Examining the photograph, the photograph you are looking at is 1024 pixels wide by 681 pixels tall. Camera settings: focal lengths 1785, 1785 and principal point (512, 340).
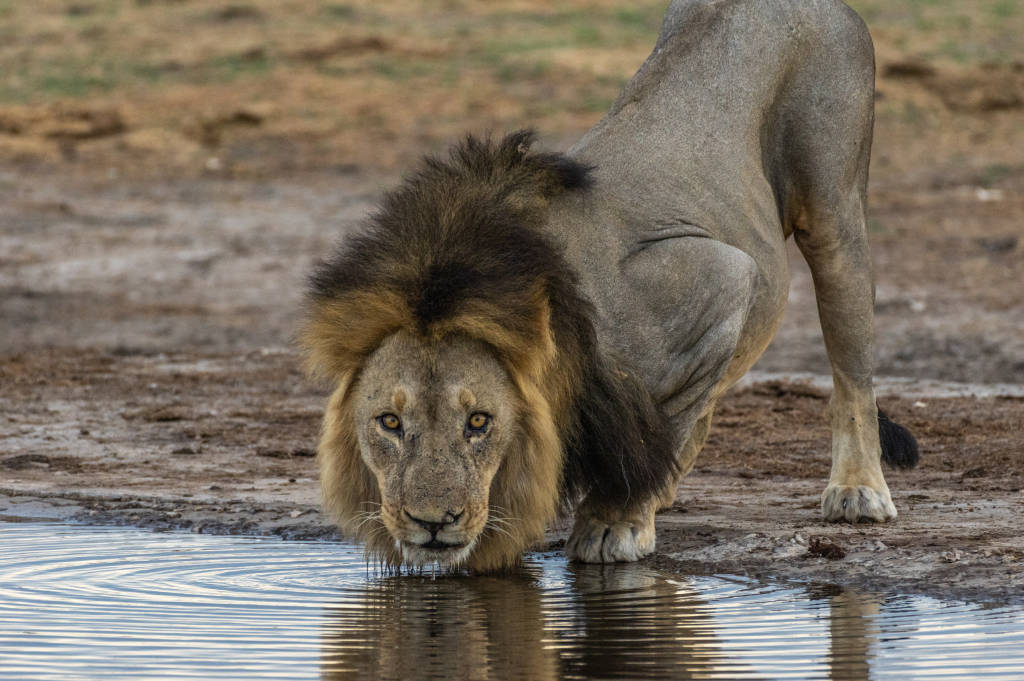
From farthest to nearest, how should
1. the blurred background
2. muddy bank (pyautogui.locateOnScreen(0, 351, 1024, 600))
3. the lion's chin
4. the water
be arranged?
the blurred background < muddy bank (pyautogui.locateOnScreen(0, 351, 1024, 600)) < the lion's chin < the water

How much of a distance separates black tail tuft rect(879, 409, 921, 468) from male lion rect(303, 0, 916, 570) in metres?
0.01

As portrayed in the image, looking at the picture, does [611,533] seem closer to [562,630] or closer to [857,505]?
[562,630]

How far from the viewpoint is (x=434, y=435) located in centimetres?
472

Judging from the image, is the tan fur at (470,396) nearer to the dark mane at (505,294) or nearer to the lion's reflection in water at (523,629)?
the dark mane at (505,294)

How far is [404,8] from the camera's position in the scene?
2011cm

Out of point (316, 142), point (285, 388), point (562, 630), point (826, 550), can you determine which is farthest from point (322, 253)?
point (562, 630)

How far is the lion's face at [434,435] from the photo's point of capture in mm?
4668

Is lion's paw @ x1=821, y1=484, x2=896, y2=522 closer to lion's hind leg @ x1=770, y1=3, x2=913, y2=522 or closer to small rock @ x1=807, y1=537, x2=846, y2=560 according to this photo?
lion's hind leg @ x1=770, y1=3, x2=913, y2=522

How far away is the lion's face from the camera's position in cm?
467

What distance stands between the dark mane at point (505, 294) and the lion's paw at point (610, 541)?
19cm

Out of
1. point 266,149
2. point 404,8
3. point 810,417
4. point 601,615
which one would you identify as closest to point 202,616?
point 601,615

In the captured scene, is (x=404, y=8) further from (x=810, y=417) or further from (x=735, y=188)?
(x=735, y=188)

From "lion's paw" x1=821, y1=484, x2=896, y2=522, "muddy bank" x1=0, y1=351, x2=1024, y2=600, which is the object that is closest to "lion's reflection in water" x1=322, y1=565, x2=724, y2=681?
"muddy bank" x1=0, y1=351, x2=1024, y2=600

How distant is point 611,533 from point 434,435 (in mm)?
1032
